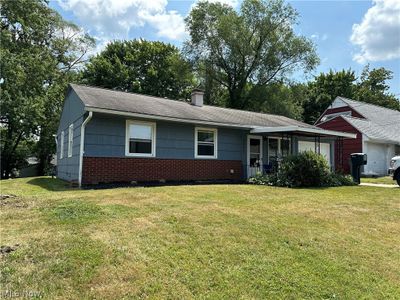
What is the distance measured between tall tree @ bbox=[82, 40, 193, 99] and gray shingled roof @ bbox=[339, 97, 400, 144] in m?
16.8

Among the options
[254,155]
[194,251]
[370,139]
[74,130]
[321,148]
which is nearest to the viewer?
[194,251]

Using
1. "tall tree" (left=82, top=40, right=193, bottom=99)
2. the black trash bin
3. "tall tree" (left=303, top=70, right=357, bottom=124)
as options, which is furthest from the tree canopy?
the black trash bin

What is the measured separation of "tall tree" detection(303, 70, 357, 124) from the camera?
4066 cm

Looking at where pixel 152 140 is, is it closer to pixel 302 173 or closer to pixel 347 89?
pixel 302 173

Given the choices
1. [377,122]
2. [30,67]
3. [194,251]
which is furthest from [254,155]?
[30,67]

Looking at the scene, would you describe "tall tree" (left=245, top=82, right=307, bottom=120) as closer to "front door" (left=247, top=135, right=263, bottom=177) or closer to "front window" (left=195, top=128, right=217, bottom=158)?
"front door" (left=247, top=135, right=263, bottom=177)

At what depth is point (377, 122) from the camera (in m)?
26.2

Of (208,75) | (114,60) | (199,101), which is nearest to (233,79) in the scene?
(208,75)

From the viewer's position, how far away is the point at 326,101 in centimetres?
4050

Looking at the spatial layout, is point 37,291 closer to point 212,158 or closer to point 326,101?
point 212,158

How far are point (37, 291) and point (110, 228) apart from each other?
1.80 meters

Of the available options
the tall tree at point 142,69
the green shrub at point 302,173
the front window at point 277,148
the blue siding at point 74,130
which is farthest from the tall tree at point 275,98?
the blue siding at point 74,130

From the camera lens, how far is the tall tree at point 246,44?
A: 1265 inches

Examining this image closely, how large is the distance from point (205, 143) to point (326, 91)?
32915 millimetres
